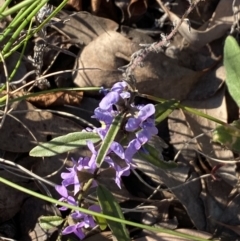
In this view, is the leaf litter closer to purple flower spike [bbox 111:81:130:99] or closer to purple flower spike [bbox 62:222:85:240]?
purple flower spike [bbox 62:222:85:240]

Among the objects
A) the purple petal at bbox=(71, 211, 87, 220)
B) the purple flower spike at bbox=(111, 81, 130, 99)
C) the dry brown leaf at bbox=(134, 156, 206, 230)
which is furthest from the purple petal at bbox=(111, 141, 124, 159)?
the dry brown leaf at bbox=(134, 156, 206, 230)

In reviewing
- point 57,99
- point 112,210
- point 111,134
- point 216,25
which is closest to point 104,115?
point 111,134

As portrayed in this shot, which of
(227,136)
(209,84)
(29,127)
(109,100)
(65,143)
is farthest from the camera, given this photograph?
(209,84)

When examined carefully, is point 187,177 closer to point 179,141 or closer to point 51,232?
point 179,141

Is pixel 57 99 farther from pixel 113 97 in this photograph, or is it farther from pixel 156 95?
pixel 113 97

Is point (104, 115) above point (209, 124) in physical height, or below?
above

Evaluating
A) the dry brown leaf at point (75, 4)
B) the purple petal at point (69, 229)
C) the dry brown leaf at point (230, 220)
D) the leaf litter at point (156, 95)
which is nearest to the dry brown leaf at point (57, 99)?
the leaf litter at point (156, 95)
